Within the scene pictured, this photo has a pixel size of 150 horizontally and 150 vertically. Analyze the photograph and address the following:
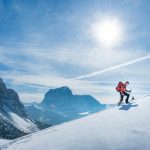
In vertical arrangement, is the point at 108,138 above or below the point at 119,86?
below

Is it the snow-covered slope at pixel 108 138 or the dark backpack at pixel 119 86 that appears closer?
the snow-covered slope at pixel 108 138

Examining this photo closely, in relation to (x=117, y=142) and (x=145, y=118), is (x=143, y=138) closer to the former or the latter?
(x=117, y=142)

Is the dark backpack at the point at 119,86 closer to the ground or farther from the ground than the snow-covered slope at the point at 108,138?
farther from the ground

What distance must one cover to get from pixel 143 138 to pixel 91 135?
262 cm

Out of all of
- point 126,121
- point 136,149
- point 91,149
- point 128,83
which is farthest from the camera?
point 128,83

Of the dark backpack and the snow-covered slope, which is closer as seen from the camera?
the snow-covered slope

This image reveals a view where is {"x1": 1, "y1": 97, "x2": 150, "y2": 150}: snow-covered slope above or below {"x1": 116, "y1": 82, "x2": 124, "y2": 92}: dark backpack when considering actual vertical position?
below

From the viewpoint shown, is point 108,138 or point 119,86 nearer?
point 108,138

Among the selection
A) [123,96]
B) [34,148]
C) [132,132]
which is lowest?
[34,148]

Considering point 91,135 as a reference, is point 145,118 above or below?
above

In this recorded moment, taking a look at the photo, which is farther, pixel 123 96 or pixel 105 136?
pixel 123 96

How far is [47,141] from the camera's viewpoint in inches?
525

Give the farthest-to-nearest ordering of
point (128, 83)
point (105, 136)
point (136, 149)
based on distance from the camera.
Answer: point (128, 83)
point (105, 136)
point (136, 149)

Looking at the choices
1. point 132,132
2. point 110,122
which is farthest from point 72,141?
point 110,122
